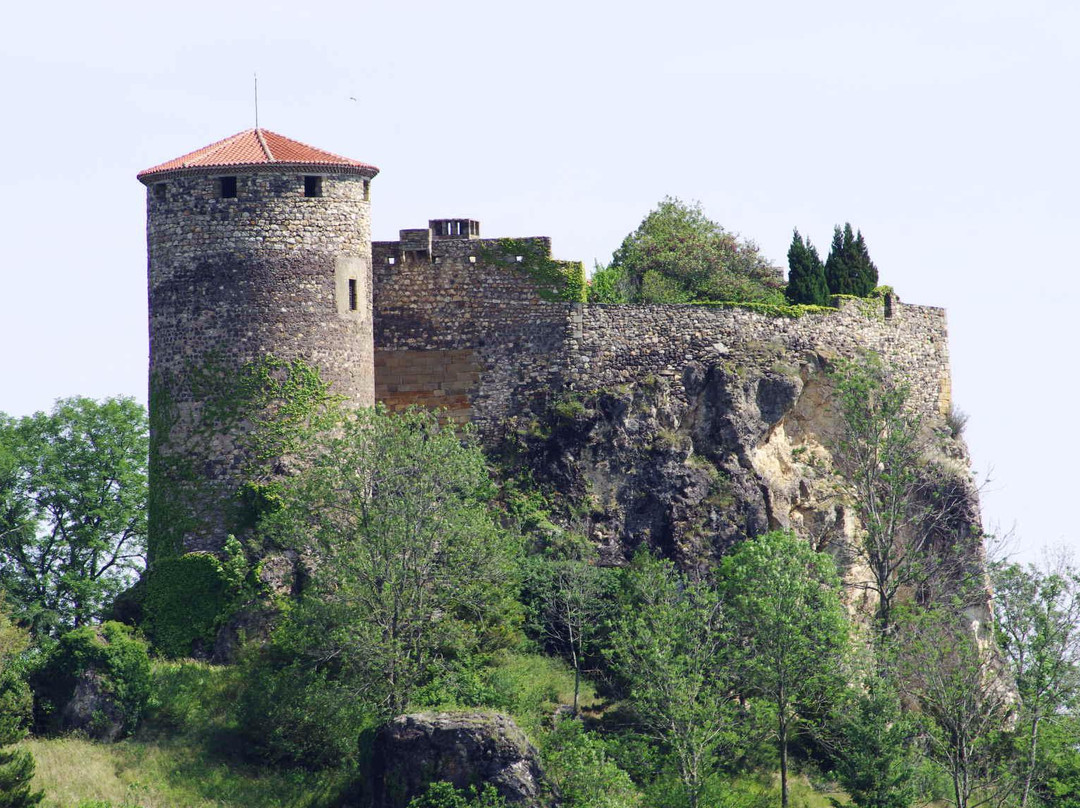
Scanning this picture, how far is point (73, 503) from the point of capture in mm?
66375

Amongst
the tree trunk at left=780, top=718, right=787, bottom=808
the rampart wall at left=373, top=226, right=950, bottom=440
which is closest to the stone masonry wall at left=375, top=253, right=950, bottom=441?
the rampart wall at left=373, top=226, right=950, bottom=440

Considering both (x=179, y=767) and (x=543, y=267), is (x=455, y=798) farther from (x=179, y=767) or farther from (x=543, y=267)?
(x=543, y=267)

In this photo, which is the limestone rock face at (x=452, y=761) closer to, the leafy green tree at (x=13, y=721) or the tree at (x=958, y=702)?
the leafy green tree at (x=13, y=721)

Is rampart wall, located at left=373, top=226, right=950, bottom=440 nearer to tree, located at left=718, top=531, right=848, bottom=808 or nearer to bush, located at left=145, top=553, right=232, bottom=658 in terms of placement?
tree, located at left=718, top=531, right=848, bottom=808

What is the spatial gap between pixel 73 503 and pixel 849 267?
76.0ft

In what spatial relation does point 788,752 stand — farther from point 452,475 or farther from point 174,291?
point 174,291

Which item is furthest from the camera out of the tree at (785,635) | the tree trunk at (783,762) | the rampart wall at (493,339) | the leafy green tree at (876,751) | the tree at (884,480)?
the rampart wall at (493,339)

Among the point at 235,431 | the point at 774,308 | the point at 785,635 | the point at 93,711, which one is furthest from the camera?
the point at 774,308

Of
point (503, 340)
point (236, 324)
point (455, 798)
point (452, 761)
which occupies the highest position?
point (236, 324)

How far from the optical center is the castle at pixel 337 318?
182 ft

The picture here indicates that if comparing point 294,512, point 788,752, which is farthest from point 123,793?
point 788,752

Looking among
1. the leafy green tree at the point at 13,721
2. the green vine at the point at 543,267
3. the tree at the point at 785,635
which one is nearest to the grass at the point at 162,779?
the leafy green tree at the point at 13,721

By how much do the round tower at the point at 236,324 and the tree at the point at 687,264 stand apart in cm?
1070

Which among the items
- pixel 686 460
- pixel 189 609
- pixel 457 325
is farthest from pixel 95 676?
pixel 686 460
